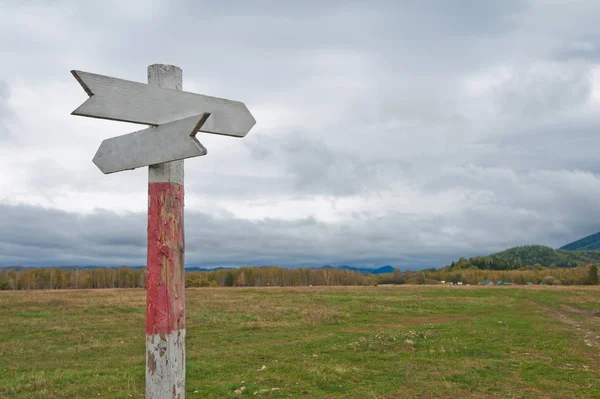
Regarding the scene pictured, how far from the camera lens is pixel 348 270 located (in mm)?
156750

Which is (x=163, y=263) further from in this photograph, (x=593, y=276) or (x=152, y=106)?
(x=593, y=276)

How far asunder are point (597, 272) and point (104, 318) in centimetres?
11693

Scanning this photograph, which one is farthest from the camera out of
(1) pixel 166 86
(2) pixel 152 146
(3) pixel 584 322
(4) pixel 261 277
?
(4) pixel 261 277

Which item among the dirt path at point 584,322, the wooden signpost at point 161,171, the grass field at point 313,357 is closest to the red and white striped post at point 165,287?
the wooden signpost at point 161,171

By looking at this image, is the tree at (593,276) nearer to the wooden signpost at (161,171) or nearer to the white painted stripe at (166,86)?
the wooden signpost at (161,171)

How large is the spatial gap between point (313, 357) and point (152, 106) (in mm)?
15374

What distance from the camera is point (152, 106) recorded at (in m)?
4.66

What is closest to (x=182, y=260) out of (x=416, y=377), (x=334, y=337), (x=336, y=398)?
(x=336, y=398)

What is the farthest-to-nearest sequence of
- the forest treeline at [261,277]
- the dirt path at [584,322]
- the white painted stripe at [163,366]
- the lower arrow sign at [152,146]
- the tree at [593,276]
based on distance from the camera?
the forest treeline at [261,277] → the tree at [593,276] → the dirt path at [584,322] → the white painted stripe at [163,366] → the lower arrow sign at [152,146]

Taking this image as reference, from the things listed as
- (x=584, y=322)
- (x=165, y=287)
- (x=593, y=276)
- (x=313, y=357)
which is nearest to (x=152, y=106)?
(x=165, y=287)

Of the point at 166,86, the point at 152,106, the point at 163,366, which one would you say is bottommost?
the point at 163,366

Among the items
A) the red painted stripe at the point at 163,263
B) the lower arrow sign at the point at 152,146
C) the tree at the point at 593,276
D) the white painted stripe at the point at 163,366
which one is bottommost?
the tree at the point at 593,276

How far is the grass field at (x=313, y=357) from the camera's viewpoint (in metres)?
13.3

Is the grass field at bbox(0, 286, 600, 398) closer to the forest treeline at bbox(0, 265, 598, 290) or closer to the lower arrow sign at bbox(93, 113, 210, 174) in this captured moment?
the lower arrow sign at bbox(93, 113, 210, 174)
